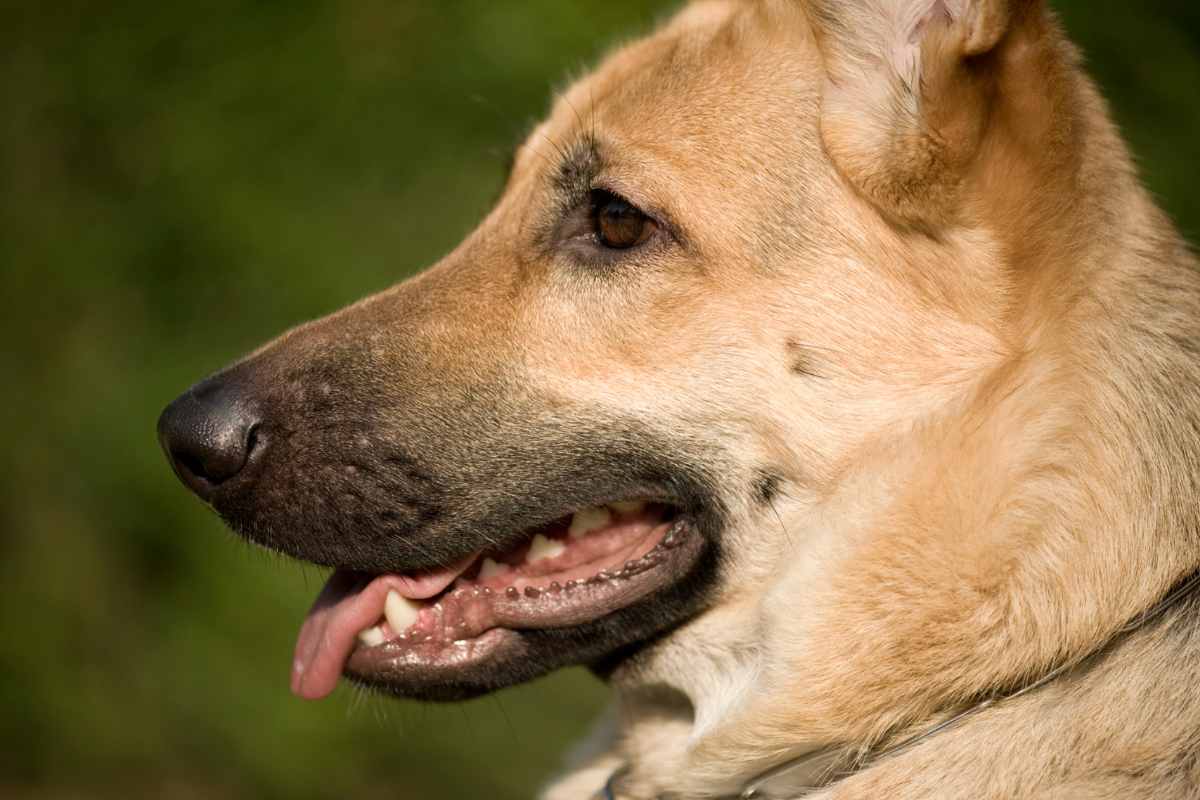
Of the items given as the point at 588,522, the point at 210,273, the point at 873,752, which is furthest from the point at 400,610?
the point at 210,273

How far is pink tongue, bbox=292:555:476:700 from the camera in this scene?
122 inches

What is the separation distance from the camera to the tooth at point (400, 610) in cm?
311

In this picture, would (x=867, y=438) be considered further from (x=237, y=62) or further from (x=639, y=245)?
(x=237, y=62)

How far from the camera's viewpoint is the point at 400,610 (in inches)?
122

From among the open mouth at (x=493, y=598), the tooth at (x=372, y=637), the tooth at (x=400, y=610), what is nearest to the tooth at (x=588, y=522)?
the open mouth at (x=493, y=598)

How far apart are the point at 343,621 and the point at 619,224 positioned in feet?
A: 4.24

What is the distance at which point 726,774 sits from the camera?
2.88 m

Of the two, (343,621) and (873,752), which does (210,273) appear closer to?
(343,621)

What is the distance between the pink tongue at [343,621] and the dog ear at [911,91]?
4.69ft

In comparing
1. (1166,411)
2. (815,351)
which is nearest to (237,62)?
(815,351)

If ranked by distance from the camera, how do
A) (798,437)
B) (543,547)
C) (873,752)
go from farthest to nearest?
1. (543,547)
2. (798,437)
3. (873,752)

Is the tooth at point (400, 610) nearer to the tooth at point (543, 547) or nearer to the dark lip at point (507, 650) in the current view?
the dark lip at point (507, 650)

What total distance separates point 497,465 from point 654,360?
19.0 inches

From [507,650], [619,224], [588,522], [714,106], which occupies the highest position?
[714,106]
